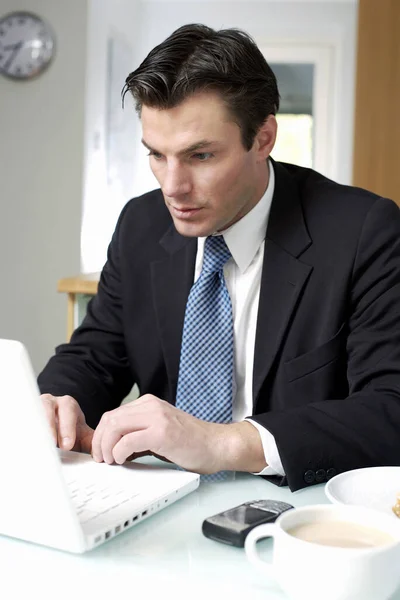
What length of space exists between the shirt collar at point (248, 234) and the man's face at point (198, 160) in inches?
1.4

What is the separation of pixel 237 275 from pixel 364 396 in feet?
1.28

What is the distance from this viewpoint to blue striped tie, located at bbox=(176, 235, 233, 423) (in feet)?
4.47

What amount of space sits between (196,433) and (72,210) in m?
3.48

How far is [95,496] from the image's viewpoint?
867mm

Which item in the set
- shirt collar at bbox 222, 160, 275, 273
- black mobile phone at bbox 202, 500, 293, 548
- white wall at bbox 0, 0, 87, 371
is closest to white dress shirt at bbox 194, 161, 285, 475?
shirt collar at bbox 222, 160, 275, 273

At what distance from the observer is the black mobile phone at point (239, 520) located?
77 centimetres

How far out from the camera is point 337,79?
6172 mm

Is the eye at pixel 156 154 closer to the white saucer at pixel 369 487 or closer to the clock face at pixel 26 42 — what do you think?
the white saucer at pixel 369 487

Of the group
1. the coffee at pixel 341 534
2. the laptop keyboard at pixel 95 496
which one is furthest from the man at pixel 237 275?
the coffee at pixel 341 534

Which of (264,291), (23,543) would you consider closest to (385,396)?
(264,291)

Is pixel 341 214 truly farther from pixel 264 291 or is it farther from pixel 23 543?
pixel 23 543

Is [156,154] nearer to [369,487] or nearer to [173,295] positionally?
[173,295]

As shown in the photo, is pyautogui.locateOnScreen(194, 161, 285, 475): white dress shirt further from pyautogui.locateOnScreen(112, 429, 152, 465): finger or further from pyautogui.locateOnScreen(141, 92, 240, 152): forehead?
pyautogui.locateOnScreen(112, 429, 152, 465): finger

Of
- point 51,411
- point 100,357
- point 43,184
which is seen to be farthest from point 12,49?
point 51,411
